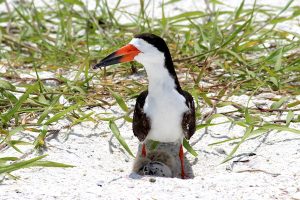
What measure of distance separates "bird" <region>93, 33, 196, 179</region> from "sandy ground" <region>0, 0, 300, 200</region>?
0.26 m

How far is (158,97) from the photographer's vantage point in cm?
362

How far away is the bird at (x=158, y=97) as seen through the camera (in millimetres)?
3613

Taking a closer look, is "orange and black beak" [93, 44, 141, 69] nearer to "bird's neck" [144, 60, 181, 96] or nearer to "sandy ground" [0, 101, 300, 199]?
"bird's neck" [144, 60, 181, 96]

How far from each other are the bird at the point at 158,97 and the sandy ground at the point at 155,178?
10.1 inches

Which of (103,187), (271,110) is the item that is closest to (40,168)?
(103,187)

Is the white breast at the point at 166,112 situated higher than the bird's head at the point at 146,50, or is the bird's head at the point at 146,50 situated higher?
the bird's head at the point at 146,50

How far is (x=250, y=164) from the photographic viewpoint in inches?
140

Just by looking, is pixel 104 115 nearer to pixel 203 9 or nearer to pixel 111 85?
pixel 111 85

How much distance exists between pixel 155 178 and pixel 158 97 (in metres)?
0.47

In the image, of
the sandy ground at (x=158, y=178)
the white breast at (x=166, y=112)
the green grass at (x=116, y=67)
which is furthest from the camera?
the green grass at (x=116, y=67)

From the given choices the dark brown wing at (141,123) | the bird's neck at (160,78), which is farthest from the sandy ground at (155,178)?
the bird's neck at (160,78)

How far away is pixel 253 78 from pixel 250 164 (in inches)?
41.5

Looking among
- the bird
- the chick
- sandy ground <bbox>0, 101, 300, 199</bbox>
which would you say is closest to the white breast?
the bird

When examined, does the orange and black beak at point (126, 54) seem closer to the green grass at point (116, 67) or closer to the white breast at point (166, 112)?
the white breast at point (166, 112)
